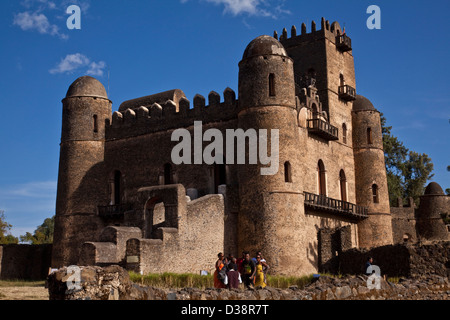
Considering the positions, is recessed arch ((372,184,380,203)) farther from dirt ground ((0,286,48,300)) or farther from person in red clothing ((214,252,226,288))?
dirt ground ((0,286,48,300))

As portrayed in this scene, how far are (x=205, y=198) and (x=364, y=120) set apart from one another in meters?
12.8

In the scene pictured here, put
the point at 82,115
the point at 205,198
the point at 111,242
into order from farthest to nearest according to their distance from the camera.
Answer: the point at 82,115, the point at 205,198, the point at 111,242

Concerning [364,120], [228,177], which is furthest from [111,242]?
[364,120]

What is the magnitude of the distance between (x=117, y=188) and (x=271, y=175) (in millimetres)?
9801

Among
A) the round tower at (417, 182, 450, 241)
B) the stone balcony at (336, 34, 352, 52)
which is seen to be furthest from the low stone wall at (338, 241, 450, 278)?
the round tower at (417, 182, 450, 241)

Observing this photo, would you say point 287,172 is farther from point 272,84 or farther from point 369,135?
point 369,135

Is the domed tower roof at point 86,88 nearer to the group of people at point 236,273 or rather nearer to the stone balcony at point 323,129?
the stone balcony at point 323,129

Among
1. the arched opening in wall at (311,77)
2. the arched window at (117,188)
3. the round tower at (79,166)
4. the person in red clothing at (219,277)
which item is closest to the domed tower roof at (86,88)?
the round tower at (79,166)

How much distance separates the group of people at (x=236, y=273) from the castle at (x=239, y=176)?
523 cm

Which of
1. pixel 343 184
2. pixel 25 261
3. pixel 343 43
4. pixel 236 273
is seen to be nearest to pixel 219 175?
pixel 343 184

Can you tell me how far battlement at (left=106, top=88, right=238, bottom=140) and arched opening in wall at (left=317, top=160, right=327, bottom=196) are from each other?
216 inches

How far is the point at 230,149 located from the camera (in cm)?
2686

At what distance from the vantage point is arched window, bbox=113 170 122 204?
31328 millimetres

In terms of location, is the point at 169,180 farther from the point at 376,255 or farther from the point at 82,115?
the point at 376,255
